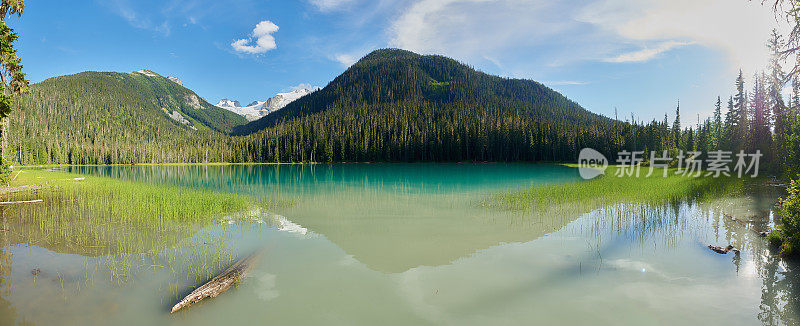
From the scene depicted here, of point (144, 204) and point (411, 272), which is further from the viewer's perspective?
point (144, 204)

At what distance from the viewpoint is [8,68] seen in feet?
65.8

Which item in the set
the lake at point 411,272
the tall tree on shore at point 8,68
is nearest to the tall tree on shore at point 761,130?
the lake at point 411,272

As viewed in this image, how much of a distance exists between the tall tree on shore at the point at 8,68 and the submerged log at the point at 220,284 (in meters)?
20.1

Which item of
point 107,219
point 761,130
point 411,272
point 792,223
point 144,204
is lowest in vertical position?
point 411,272

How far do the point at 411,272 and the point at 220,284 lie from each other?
18.8 ft

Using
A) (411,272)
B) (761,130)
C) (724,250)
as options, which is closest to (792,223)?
(724,250)

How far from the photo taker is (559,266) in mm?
11352

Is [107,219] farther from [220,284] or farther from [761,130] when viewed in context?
[761,130]

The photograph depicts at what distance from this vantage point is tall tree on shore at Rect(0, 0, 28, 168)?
1870 centimetres

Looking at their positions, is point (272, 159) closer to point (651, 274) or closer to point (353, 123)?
point (353, 123)

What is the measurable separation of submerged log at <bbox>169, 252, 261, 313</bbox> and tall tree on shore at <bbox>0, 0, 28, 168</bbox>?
20136 millimetres

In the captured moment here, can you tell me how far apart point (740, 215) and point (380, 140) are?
113968 millimetres

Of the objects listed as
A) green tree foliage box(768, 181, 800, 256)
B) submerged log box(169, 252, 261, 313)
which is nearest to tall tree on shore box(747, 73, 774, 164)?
green tree foliage box(768, 181, 800, 256)

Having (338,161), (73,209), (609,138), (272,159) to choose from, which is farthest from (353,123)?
(73,209)
